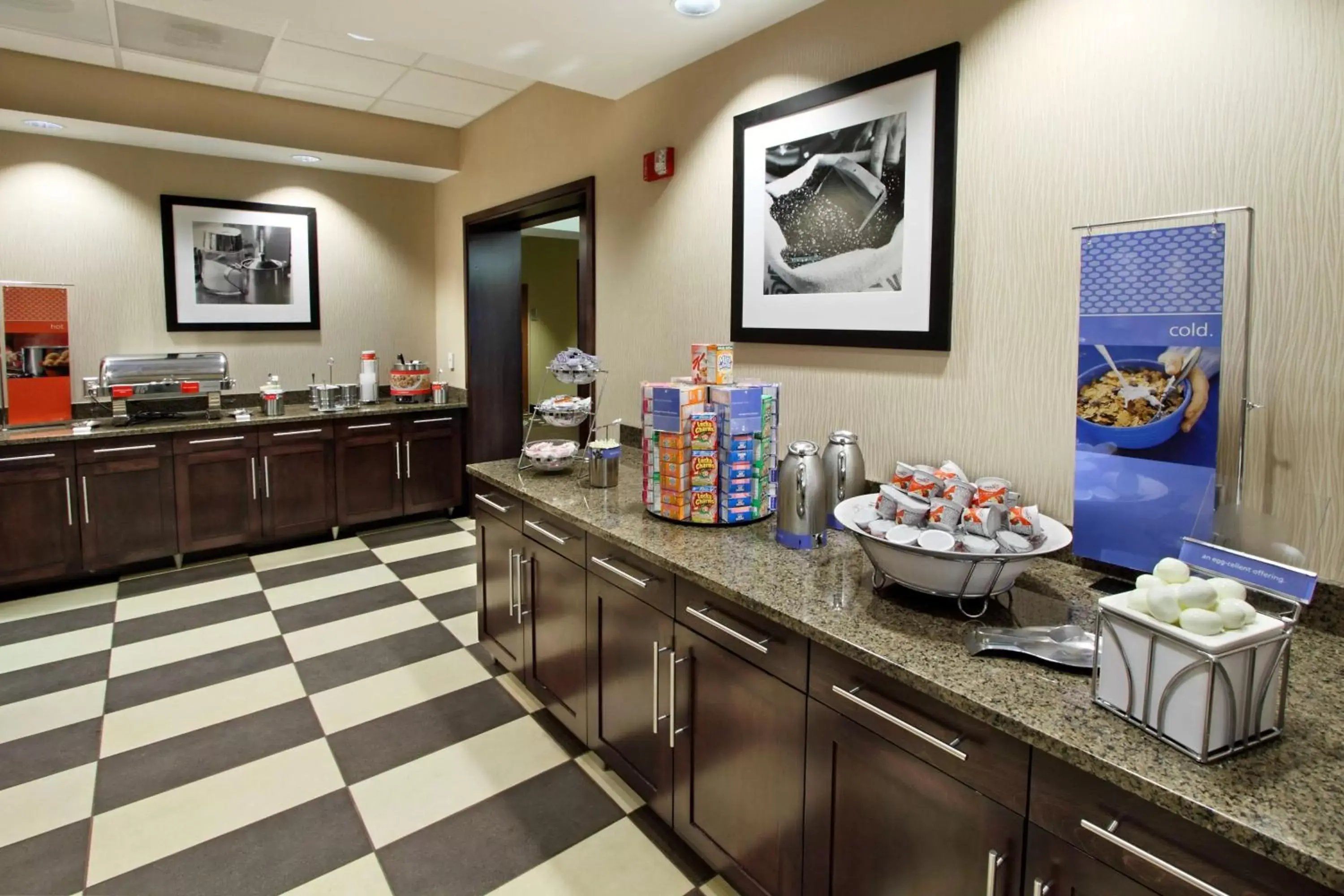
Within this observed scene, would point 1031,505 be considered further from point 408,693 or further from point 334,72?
point 334,72

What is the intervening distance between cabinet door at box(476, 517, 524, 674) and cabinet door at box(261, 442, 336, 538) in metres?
2.19

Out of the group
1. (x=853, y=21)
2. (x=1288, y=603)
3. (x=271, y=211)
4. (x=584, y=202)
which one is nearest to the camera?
(x=1288, y=603)

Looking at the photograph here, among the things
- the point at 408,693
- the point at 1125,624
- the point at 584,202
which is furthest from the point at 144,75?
the point at 1125,624

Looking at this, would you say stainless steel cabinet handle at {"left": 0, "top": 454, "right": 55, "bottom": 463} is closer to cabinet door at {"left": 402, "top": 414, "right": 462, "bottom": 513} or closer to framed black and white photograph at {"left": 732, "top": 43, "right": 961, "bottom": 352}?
cabinet door at {"left": 402, "top": 414, "right": 462, "bottom": 513}

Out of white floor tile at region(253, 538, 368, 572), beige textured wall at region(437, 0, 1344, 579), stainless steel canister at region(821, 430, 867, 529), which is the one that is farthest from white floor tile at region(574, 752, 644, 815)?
white floor tile at region(253, 538, 368, 572)

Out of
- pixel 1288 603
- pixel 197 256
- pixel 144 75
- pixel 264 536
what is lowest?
pixel 264 536

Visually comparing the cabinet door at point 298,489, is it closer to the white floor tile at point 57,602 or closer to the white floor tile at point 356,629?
the white floor tile at point 57,602

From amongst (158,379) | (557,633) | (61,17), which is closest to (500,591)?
(557,633)

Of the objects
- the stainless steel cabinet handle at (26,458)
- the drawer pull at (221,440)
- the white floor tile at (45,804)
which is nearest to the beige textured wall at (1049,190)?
the white floor tile at (45,804)

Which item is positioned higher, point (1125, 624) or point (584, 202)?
point (584, 202)

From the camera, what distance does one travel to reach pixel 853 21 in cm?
226

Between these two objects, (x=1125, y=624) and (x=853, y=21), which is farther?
(x=853, y=21)

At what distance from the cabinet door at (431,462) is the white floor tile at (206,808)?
2.79 metres

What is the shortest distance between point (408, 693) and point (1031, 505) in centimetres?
238
